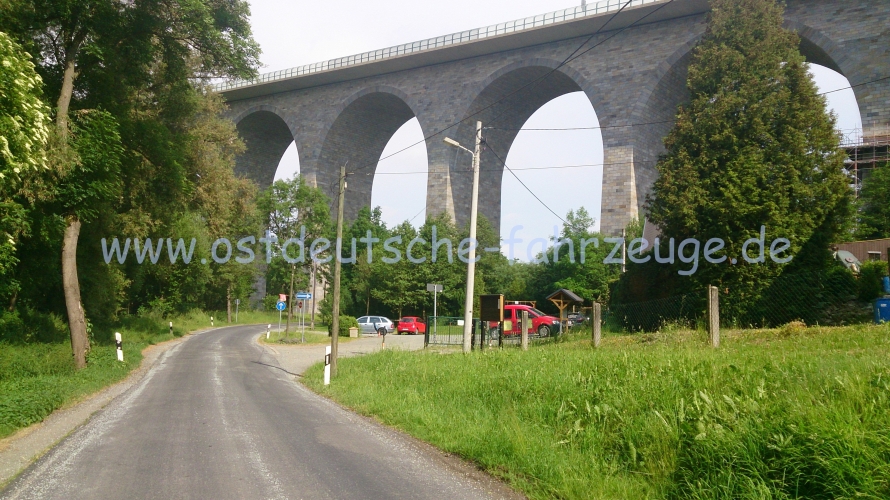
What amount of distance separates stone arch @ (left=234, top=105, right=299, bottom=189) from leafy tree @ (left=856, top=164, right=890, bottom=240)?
1748 inches

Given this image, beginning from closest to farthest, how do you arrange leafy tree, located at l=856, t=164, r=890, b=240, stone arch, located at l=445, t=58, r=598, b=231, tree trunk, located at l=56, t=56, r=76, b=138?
tree trunk, located at l=56, t=56, r=76, b=138, leafy tree, located at l=856, t=164, r=890, b=240, stone arch, located at l=445, t=58, r=598, b=231

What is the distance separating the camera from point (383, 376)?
50.3ft

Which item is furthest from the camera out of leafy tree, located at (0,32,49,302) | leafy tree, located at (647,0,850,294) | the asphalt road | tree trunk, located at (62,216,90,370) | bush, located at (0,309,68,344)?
leafy tree, located at (647,0,850,294)

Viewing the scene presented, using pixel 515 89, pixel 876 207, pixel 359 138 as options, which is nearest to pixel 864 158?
pixel 876 207

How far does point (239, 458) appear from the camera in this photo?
7.28 metres

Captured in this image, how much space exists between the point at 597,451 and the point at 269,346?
29.8 meters

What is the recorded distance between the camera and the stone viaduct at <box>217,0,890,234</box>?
33125 mm

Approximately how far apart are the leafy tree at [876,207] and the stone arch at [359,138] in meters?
31.6

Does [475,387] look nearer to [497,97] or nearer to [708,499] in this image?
[708,499]

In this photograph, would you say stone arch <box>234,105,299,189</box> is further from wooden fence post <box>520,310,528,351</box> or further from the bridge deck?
wooden fence post <box>520,310,528,351</box>

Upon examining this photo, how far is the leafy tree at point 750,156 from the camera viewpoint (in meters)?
19.8

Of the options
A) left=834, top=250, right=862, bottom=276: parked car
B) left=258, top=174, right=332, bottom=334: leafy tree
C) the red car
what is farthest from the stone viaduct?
left=834, top=250, right=862, bottom=276: parked car

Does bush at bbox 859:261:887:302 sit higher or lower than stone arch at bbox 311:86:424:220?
lower

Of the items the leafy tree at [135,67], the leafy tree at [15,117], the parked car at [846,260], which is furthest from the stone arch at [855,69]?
the leafy tree at [15,117]
